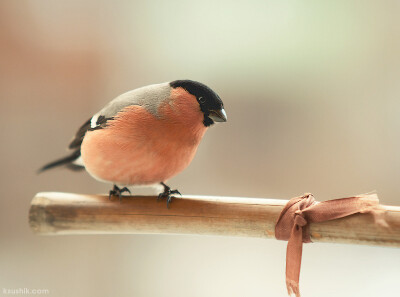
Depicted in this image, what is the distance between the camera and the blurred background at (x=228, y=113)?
3.74 feet

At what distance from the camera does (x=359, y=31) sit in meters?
1.15

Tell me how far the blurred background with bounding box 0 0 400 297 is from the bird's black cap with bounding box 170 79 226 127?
0.40 metres

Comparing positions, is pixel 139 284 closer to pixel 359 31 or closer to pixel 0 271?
pixel 0 271

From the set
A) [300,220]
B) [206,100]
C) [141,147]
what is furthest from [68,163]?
[300,220]

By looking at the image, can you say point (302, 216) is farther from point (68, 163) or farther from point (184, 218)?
point (68, 163)

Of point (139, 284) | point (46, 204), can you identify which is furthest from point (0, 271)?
point (46, 204)

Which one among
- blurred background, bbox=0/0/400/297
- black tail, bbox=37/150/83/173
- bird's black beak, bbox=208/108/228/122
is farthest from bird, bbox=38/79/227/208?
blurred background, bbox=0/0/400/297

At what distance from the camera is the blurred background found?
114cm

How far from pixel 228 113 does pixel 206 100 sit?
402 mm

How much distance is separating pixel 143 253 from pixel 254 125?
50 centimetres

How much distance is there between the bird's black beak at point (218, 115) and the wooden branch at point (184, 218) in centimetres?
14

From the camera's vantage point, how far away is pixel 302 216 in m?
0.69

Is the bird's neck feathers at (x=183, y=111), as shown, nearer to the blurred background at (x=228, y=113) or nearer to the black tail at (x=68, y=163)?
the black tail at (x=68, y=163)

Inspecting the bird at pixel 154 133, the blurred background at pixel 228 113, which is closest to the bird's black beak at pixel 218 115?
the bird at pixel 154 133
